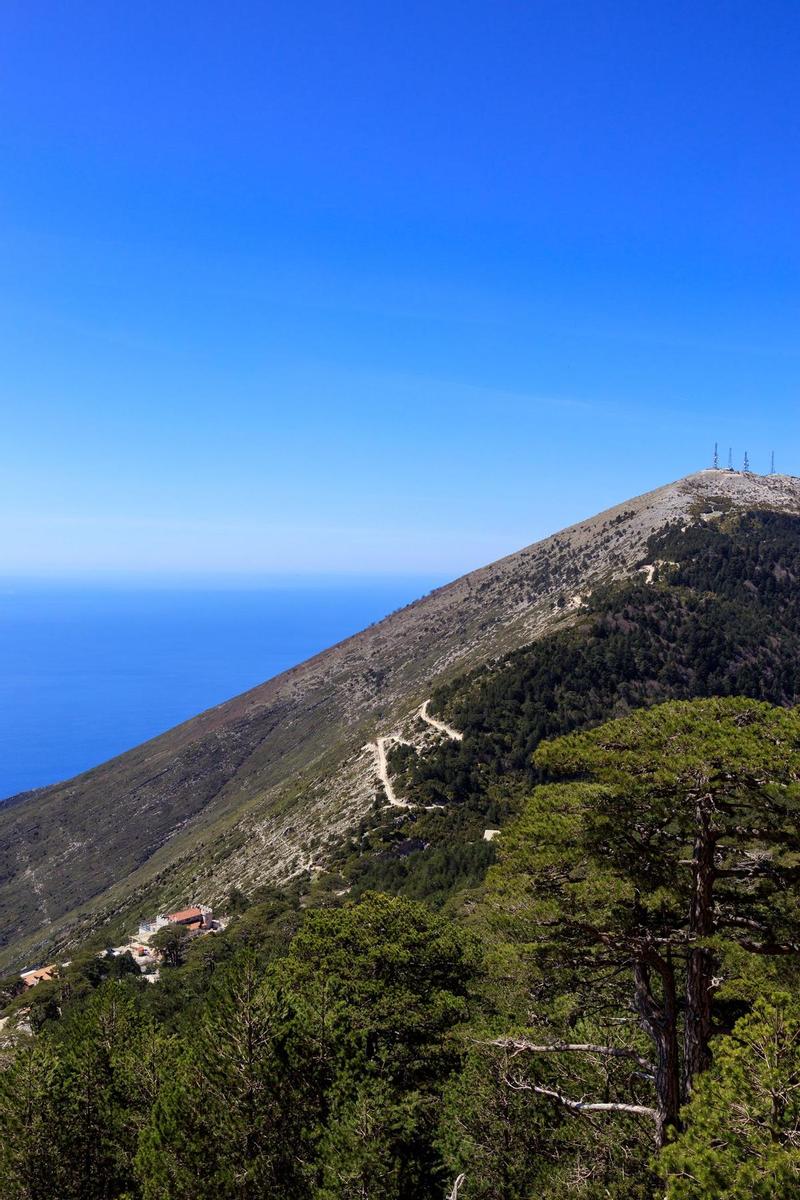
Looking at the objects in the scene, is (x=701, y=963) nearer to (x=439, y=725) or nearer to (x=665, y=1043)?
(x=665, y=1043)

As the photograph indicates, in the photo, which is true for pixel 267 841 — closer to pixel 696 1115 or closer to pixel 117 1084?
pixel 117 1084

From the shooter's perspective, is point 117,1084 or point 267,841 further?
point 267,841

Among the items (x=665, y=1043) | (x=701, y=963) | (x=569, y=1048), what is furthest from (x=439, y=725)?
(x=701, y=963)

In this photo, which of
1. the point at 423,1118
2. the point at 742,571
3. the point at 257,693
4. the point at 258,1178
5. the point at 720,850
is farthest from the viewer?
the point at 257,693

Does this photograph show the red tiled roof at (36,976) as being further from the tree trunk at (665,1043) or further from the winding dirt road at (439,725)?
the tree trunk at (665,1043)

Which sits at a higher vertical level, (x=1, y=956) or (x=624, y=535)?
(x=624, y=535)

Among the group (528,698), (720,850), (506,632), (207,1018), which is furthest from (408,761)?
(720,850)

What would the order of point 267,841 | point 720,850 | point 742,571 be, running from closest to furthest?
1. point 720,850
2. point 267,841
3. point 742,571
